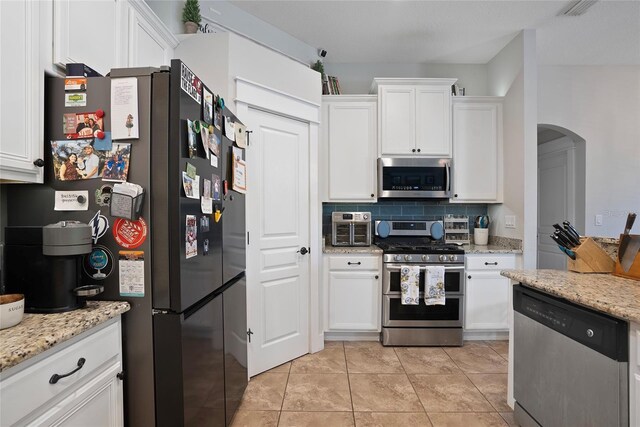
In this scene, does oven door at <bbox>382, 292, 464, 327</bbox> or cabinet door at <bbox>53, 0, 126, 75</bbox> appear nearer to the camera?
cabinet door at <bbox>53, 0, 126, 75</bbox>

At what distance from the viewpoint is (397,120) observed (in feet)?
10.6

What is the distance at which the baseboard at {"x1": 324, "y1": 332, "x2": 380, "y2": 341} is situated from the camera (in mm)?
3096

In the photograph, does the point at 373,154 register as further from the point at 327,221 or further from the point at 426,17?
the point at 426,17

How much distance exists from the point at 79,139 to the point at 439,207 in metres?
3.33

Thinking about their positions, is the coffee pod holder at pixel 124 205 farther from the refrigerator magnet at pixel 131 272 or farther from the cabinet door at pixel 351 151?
the cabinet door at pixel 351 151

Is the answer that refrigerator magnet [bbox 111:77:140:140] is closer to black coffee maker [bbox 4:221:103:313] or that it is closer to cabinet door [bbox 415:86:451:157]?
black coffee maker [bbox 4:221:103:313]

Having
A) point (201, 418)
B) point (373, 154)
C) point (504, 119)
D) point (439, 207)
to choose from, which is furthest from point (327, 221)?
point (201, 418)

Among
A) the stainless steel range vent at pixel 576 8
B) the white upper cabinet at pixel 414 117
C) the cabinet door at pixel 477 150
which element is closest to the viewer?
the stainless steel range vent at pixel 576 8

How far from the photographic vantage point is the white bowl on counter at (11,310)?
35.8 inches

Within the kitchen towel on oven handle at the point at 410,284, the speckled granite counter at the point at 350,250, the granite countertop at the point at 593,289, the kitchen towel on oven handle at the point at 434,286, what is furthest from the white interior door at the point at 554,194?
the granite countertop at the point at 593,289

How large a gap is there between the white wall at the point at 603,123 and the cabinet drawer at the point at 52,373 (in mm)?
4586

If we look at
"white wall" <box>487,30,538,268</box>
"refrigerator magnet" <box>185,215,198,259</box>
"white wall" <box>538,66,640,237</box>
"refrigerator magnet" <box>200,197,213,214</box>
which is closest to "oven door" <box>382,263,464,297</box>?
"white wall" <box>487,30,538,268</box>

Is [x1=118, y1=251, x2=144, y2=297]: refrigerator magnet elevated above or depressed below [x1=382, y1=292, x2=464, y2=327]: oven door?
above

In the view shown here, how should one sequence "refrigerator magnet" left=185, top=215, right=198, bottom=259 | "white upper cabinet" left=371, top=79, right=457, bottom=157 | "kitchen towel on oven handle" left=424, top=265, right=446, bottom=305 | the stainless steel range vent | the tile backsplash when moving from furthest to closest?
the tile backsplash
"white upper cabinet" left=371, top=79, right=457, bottom=157
"kitchen towel on oven handle" left=424, top=265, right=446, bottom=305
the stainless steel range vent
"refrigerator magnet" left=185, top=215, right=198, bottom=259
